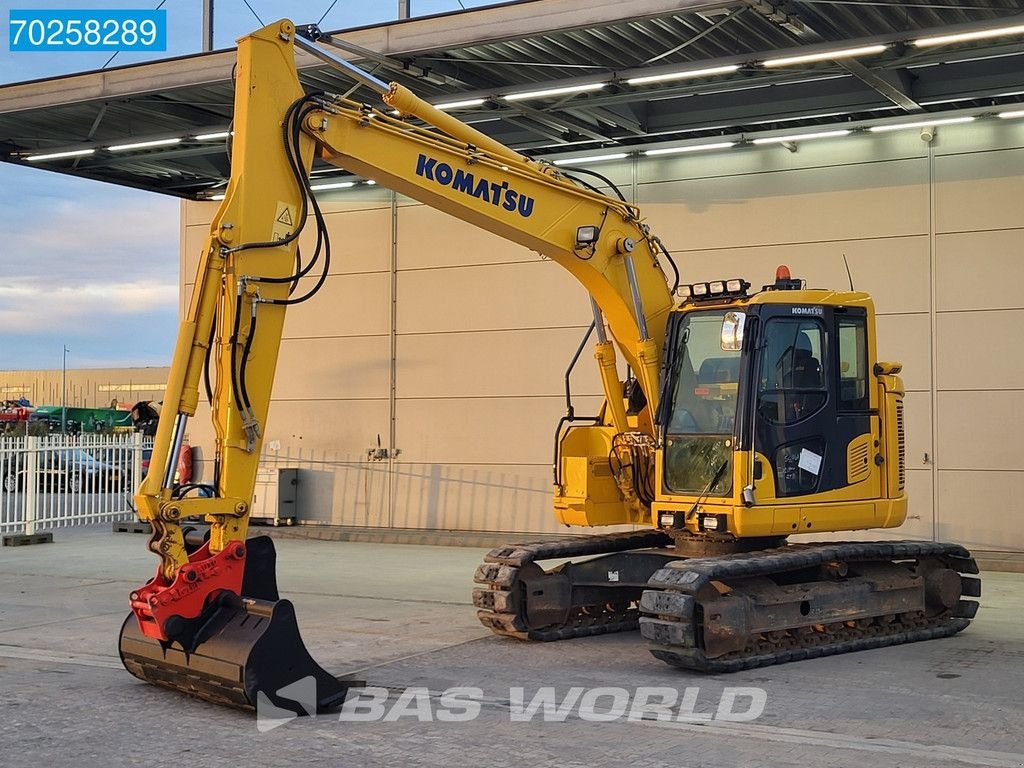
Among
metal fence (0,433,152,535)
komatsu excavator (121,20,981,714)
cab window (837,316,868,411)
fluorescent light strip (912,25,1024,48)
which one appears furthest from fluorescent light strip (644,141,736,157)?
metal fence (0,433,152,535)

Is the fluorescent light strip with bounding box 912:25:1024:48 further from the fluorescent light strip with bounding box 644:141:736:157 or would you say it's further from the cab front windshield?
the cab front windshield

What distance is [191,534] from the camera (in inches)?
336

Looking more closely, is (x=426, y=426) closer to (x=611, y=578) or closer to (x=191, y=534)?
(x=611, y=578)

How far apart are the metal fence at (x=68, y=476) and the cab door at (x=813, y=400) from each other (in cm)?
1285

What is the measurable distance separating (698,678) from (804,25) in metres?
7.34

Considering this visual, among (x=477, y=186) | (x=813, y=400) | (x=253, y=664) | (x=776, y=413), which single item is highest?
(x=477, y=186)

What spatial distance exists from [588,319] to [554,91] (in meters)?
4.09

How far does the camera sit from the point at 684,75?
577 inches

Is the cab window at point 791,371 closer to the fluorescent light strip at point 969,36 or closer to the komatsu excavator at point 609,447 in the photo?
the komatsu excavator at point 609,447

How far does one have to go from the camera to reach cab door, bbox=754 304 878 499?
33.6 feet

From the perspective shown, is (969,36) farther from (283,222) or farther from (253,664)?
(253,664)

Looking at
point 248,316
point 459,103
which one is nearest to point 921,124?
point 459,103

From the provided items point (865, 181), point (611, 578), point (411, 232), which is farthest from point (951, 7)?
point (411, 232)

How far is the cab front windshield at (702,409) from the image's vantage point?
1030 centimetres
